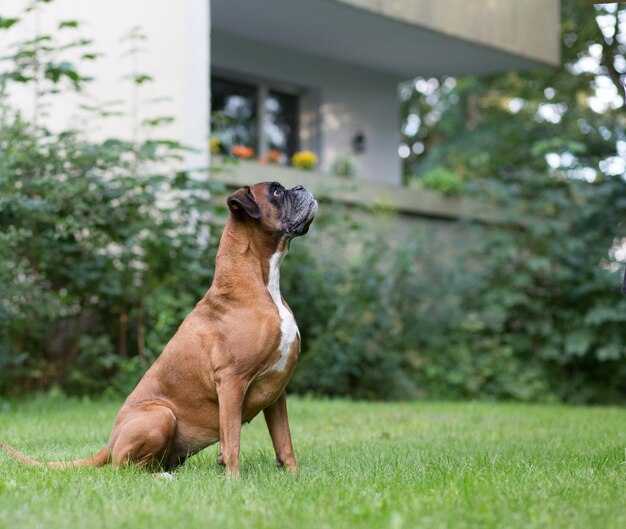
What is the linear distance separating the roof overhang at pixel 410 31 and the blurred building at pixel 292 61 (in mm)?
20

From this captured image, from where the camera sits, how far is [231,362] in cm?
470

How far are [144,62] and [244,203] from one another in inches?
265

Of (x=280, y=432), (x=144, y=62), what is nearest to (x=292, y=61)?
(x=144, y=62)

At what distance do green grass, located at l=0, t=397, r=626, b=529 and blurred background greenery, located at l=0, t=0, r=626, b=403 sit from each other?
2.14 meters

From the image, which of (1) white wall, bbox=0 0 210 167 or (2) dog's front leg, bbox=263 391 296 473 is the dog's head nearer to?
(2) dog's front leg, bbox=263 391 296 473

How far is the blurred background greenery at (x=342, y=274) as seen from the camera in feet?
29.4

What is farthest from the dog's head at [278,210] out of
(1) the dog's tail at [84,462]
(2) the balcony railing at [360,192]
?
(2) the balcony railing at [360,192]

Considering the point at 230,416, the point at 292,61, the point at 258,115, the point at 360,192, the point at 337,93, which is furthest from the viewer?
the point at 337,93

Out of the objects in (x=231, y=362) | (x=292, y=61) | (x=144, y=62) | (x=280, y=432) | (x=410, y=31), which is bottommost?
(x=280, y=432)

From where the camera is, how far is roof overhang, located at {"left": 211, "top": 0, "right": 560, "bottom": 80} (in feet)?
40.8

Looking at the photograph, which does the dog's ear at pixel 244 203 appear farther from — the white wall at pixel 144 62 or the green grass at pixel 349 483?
the white wall at pixel 144 62

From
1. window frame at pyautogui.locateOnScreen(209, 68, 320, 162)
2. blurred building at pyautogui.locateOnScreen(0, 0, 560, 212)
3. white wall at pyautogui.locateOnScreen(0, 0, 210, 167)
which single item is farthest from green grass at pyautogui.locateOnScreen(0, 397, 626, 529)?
window frame at pyautogui.locateOnScreen(209, 68, 320, 162)

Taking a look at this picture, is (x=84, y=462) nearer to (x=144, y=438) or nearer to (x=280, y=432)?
(x=144, y=438)

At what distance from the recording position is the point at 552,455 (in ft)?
18.8
